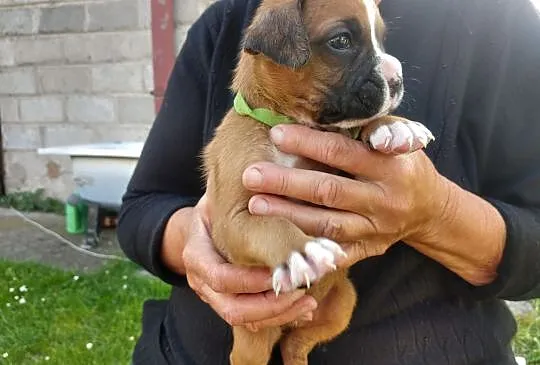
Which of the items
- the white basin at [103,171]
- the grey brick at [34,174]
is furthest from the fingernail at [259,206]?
the grey brick at [34,174]

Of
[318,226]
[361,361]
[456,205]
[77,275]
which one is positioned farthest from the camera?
[77,275]

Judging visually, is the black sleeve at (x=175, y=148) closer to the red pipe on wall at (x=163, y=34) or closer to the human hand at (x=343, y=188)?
the human hand at (x=343, y=188)

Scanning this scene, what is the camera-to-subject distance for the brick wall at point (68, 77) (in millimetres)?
5453

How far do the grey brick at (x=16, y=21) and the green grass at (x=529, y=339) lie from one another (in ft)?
15.3

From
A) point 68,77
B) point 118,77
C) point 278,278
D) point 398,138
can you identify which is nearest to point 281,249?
point 278,278

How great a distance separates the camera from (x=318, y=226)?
1.33 meters

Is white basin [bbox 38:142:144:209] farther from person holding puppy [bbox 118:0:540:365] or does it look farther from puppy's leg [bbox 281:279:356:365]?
puppy's leg [bbox 281:279:356:365]

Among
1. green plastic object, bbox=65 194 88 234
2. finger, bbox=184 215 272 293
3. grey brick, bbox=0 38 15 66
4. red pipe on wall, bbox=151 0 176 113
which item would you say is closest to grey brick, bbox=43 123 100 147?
grey brick, bbox=0 38 15 66

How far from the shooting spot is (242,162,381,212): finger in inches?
50.8

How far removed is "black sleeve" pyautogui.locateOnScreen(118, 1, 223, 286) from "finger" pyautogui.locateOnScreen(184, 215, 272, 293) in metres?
0.30

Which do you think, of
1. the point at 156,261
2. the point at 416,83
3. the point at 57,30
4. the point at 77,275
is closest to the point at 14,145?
the point at 57,30

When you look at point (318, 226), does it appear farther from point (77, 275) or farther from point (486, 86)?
point (77, 275)

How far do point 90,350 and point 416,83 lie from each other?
2.24 metres

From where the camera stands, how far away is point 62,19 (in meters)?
5.84
